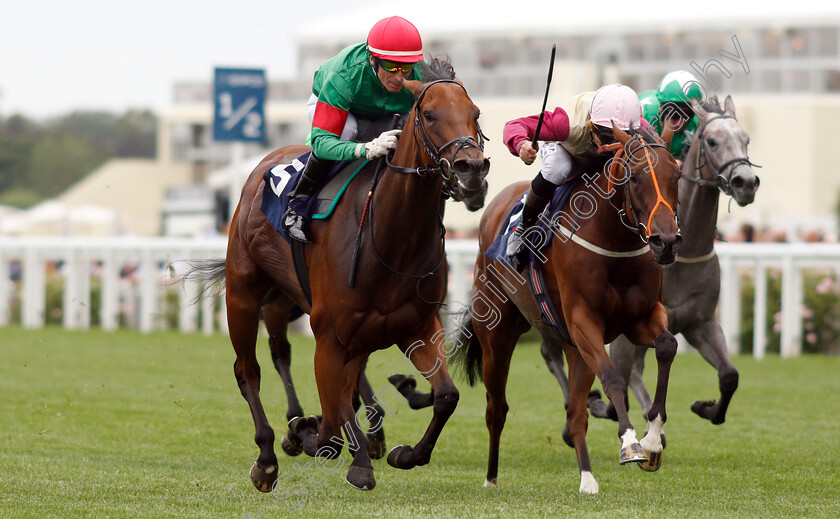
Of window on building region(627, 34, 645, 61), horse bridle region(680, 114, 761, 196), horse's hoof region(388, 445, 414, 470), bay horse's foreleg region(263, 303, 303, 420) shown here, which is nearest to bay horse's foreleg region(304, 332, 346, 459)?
horse's hoof region(388, 445, 414, 470)

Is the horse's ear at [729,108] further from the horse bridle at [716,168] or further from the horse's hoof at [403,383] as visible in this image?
the horse's hoof at [403,383]

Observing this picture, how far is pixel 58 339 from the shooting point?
13.7m

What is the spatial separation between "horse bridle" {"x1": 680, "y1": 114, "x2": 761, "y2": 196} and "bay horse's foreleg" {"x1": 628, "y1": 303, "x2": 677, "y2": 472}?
1.18 m

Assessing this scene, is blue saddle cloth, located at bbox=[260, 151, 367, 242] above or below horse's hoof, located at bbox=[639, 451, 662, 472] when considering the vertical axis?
above

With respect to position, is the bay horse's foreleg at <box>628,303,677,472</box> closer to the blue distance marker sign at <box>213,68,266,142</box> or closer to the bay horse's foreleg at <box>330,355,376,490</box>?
the bay horse's foreleg at <box>330,355,376,490</box>

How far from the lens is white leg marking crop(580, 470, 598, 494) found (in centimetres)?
546

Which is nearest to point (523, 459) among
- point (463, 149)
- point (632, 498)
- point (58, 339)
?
point (632, 498)

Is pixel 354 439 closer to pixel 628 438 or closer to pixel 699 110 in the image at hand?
pixel 628 438

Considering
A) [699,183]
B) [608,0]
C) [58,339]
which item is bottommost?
[58,339]

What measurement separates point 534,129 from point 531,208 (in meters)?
0.55

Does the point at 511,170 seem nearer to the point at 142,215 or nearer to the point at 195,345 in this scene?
the point at 195,345

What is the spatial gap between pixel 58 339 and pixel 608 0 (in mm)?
19703

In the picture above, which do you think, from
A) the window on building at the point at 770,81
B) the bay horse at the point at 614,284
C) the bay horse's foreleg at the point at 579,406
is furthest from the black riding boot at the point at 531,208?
the window on building at the point at 770,81

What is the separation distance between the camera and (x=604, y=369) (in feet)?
17.3
